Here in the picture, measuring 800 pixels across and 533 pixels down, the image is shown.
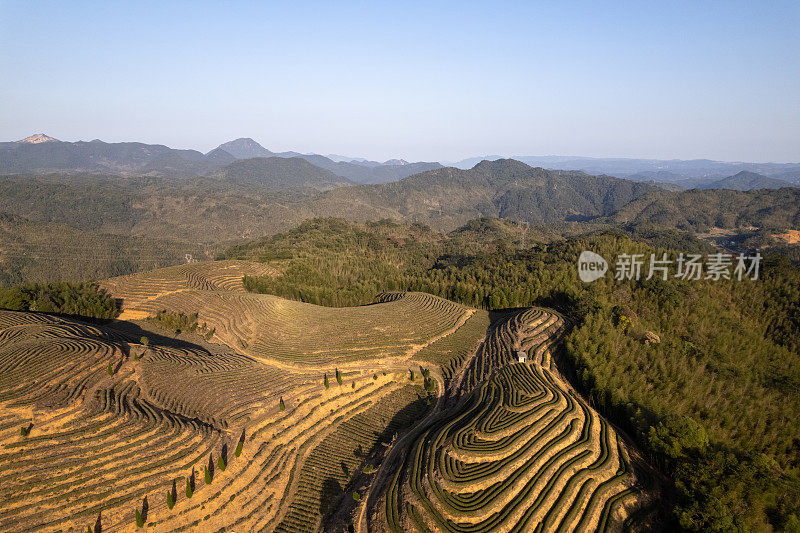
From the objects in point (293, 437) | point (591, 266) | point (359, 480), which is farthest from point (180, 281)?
point (591, 266)

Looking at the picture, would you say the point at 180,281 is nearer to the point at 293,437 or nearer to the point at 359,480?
the point at 293,437

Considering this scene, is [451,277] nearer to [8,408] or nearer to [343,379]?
[343,379]

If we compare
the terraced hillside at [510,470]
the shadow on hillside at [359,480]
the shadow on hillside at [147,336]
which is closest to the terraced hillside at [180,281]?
the shadow on hillside at [147,336]

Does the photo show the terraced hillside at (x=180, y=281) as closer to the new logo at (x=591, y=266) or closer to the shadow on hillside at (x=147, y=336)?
the shadow on hillside at (x=147, y=336)

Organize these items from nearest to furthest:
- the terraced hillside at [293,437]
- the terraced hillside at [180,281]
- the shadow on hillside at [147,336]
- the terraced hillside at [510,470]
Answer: the terraced hillside at [510,470] → the terraced hillside at [293,437] → the shadow on hillside at [147,336] → the terraced hillside at [180,281]

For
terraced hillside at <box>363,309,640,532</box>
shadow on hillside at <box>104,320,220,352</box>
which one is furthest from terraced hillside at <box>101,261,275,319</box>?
terraced hillside at <box>363,309,640,532</box>

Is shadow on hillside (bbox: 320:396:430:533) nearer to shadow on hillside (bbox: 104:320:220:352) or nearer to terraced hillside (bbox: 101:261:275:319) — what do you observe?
shadow on hillside (bbox: 104:320:220:352)

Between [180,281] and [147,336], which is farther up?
[180,281]

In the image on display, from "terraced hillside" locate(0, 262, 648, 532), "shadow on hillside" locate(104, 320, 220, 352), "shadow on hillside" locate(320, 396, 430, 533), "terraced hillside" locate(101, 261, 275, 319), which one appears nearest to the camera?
"terraced hillside" locate(0, 262, 648, 532)
